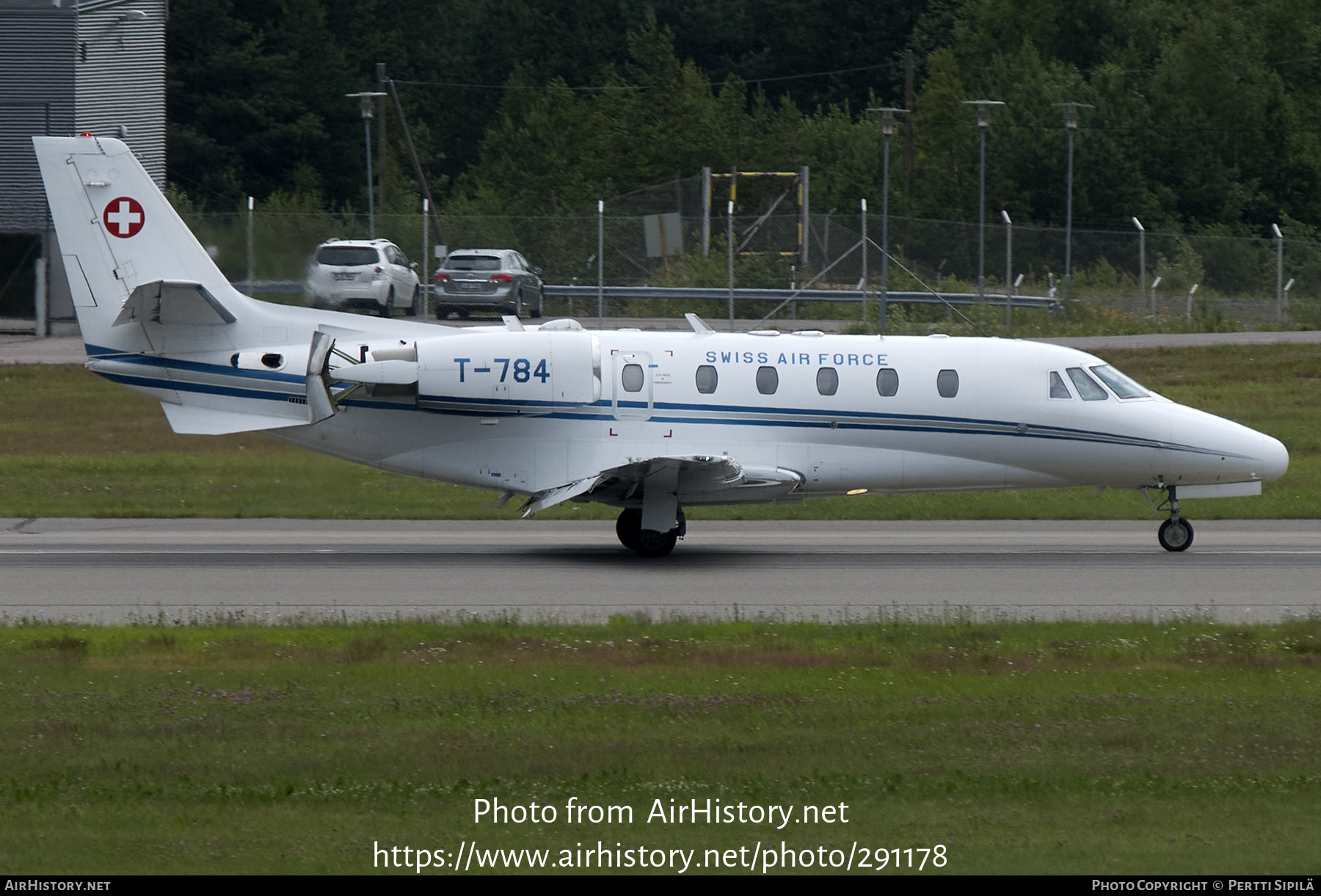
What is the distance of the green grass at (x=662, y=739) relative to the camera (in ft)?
30.2

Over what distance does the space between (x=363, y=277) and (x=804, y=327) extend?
11.5 m

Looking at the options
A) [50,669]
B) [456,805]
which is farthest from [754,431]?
[456,805]

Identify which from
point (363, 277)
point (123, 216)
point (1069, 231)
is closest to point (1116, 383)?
point (123, 216)

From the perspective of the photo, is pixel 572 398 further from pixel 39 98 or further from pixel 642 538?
pixel 39 98

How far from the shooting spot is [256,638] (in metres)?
15.3

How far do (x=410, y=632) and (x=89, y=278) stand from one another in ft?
25.9

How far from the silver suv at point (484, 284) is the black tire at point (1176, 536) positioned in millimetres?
23699

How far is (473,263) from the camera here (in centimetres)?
4341

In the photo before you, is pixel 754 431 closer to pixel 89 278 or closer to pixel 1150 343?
pixel 89 278

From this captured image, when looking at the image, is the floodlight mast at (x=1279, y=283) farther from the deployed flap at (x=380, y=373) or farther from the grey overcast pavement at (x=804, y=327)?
the deployed flap at (x=380, y=373)

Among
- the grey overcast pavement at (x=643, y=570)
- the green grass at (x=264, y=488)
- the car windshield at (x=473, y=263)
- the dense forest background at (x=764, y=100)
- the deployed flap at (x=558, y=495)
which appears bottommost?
the green grass at (x=264, y=488)

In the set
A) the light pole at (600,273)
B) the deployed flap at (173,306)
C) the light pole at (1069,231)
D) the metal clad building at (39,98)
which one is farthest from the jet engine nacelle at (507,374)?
the metal clad building at (39,98)

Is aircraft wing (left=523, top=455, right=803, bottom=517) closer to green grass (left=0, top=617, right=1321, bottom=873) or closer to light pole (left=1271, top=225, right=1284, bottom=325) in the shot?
green grass (left=0, top=617, right=1321, bottom=873)
